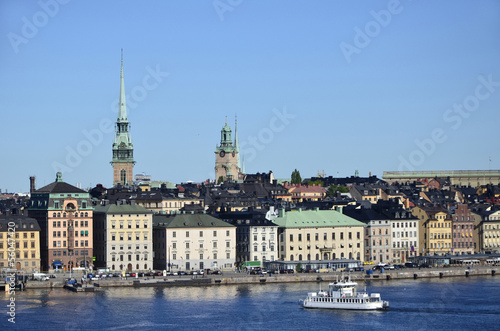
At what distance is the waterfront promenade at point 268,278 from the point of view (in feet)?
342

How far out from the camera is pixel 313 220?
121 meters

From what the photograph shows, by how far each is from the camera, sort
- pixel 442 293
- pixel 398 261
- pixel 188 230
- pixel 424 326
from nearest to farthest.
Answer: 1. pixel 424 326
2. pixel 442 293
3. pixel 188 230
4. pixel 398 261

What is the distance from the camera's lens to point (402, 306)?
90.7 meters

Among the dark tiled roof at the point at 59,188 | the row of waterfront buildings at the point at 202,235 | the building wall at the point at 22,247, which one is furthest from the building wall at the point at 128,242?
the building wall at the point at 22,247

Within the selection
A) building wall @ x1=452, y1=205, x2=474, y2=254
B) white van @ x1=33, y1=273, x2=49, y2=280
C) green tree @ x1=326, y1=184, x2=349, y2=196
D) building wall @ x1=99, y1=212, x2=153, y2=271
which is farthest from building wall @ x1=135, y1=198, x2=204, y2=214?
white van @ x1=33, y1=273, x2=49, y2=280

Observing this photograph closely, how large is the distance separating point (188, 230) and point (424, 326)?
3577cm

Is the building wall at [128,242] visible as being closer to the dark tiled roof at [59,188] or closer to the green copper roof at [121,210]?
the green copper roof at [121,210]

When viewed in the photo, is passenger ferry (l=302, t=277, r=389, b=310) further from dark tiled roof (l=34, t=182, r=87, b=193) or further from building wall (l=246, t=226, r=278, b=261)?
dark tiled roof (l=34, t=182, r=87, b=193)

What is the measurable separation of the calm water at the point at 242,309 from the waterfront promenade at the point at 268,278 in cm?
197

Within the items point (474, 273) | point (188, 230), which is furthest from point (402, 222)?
point (188, 230)

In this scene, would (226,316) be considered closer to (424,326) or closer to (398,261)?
(424,326)

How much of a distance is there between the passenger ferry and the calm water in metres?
0.98

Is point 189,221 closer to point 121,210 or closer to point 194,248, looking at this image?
point 194,248

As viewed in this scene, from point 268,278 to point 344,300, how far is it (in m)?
17.5
